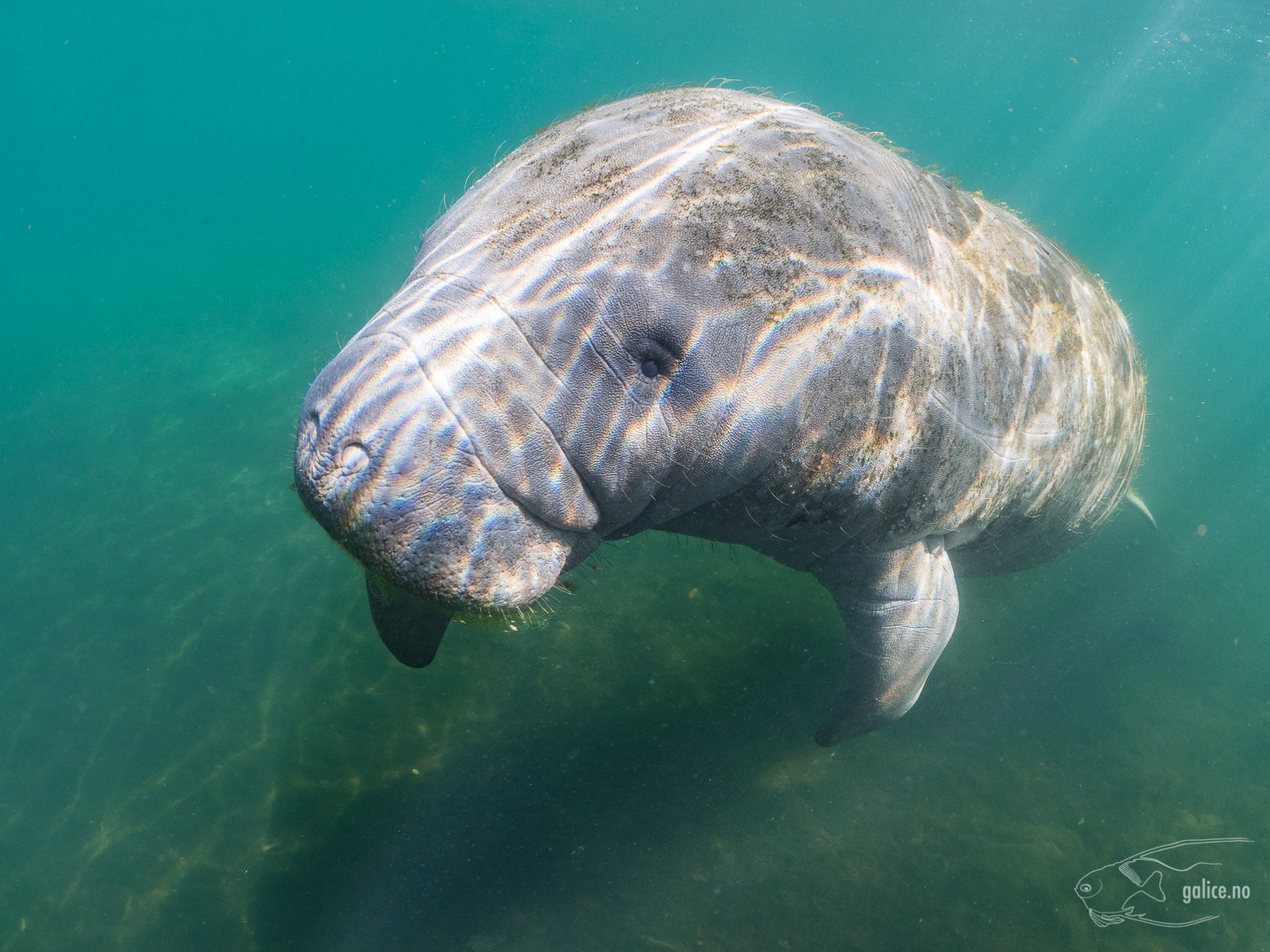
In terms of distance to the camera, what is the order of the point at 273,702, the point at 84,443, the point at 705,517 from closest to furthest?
1. the point at 705,517
2. the point at 273,702
3. the point at 84,443

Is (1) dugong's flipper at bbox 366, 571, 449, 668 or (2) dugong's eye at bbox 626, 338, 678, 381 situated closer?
(2) dugong's eye at bbox 626, 338, 678, 381

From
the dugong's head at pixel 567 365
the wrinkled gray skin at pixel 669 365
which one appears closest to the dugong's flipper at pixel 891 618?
the wrinkled gray skin at pixel 669 365

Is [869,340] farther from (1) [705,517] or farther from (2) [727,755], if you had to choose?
(2) [727,755]

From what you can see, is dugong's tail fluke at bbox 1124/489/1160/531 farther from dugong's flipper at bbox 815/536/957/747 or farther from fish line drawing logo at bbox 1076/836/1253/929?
dugong's flipper at bbox 815/536/957/747

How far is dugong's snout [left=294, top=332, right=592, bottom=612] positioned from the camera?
5.04 ft

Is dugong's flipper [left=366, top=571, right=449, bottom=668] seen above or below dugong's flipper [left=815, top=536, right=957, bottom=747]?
below

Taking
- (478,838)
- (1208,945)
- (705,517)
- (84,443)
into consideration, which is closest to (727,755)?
(478,838)

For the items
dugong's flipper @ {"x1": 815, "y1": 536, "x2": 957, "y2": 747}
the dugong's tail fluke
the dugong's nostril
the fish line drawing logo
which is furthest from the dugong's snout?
the dugong's tail fluke

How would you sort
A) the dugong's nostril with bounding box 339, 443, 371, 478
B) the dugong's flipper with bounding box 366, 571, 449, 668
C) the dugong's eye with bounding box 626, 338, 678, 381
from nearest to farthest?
the dugong's nostril with bounding box 339, 443, 371, 478 → the dugong's eye with bounding box 626, 338, 678, 381 → the dugong's flipper with bounding box 366, 571, 449, 668

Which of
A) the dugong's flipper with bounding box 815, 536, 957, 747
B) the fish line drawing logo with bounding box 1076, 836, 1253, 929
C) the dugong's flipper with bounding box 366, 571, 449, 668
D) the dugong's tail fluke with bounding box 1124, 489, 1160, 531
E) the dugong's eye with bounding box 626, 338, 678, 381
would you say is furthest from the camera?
the dugong's tail fluke with bounding box 1124, 489, 1160, 531

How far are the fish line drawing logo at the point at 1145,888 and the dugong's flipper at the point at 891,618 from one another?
2236 millimetres

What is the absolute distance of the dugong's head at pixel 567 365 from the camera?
1.58m

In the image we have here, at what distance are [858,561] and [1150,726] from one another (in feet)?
15.6

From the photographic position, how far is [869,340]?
2123 mm
